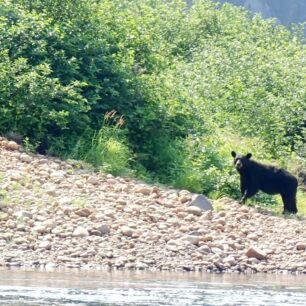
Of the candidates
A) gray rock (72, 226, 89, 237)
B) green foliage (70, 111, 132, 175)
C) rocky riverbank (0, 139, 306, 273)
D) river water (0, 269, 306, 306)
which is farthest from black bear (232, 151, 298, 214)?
river water (0, 269, 306, 306)

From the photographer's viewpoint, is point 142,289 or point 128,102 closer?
point 142,289

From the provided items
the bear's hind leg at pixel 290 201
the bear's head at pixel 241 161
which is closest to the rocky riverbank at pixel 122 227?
the bear's hind leg at pixel 290 201

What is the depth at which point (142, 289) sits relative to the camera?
41.2 ft

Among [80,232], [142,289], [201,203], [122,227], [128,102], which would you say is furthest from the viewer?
[128,102]

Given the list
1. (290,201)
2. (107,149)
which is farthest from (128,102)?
(290,201)

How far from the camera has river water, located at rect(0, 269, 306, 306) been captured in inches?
460

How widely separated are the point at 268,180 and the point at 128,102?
3112mm

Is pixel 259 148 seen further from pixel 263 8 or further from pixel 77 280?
pixel 263 8

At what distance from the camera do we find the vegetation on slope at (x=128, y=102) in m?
19.9

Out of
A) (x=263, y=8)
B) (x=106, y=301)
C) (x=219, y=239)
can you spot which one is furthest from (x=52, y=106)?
(x=263, y=8)

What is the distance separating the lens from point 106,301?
37.9 feet

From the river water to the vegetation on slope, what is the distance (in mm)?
5850

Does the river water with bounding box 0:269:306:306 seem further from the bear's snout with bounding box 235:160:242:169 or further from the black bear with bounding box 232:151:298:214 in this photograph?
the bear's snout with bounding box 235:160:242:169

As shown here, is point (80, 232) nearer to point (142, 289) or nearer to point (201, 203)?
point (142, 289)
